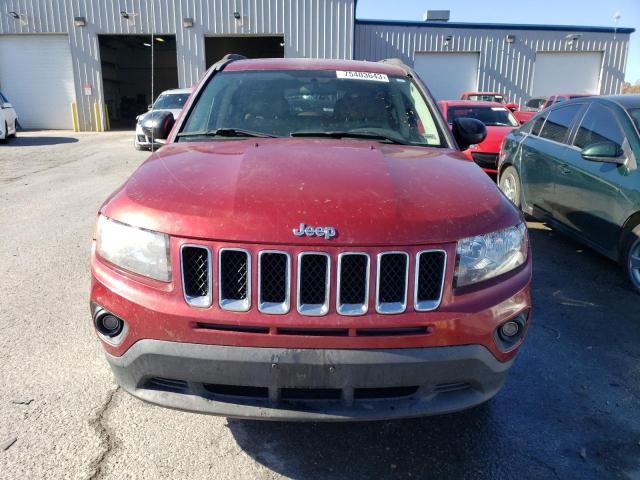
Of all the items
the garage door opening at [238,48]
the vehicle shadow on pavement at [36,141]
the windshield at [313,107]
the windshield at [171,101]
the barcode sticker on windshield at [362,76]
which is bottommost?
the vehicle shadow on pavement at [36,141]

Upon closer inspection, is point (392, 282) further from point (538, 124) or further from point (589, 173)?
point (538, 124)

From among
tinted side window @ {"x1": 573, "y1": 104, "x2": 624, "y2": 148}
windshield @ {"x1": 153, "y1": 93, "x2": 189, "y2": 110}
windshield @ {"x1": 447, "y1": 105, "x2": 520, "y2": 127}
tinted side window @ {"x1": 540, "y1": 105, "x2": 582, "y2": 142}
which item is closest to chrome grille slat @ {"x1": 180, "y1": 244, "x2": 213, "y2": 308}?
tinted side window @ {"x1": 573, "y1": 104, "x2": 624, "y2": 148}

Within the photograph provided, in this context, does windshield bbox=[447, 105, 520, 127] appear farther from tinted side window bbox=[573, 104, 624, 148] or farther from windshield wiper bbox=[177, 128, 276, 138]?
windshield wiper bbox=[177, 128, 276, 138]

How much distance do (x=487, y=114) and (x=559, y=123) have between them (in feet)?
16.7

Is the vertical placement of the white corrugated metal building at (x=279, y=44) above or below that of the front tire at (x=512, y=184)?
above

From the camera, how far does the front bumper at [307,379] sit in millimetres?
1877

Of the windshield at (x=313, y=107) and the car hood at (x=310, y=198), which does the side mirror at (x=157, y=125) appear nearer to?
the windshield at (x=313, y=107)

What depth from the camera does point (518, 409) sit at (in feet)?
9.00

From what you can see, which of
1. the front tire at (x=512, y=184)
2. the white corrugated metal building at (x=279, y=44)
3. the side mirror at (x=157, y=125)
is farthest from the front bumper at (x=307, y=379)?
the white corrugated metal building at (x=279, y=44)

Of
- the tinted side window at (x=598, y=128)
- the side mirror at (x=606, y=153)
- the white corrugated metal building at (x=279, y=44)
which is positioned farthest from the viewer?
the white corrugated metal building at (x=279, y=44)

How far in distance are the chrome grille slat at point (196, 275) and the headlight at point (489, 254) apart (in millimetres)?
949

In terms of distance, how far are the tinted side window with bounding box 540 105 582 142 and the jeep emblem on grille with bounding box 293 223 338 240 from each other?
4.65 meters

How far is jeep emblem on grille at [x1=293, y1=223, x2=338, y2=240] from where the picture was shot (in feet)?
6.17

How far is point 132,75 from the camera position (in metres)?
36.7
